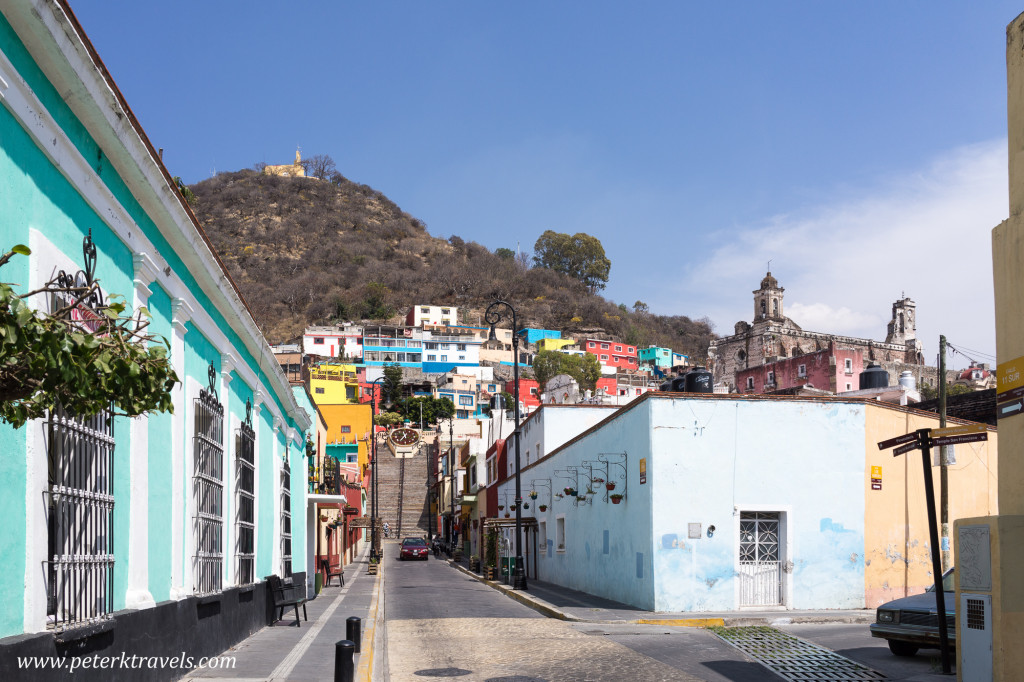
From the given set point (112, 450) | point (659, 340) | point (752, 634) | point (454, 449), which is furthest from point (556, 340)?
point (112, 450)

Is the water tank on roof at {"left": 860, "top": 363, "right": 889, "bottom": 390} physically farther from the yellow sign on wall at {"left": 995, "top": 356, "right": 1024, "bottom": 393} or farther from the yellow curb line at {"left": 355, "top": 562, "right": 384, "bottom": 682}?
the yellow sign on wall at {"left": 995, "top": 356, "right": 1024, "bottom": 393}

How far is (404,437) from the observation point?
82438mm

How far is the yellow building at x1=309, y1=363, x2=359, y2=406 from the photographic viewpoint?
312ft

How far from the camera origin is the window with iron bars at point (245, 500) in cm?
1390

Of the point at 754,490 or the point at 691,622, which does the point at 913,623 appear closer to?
the point at 691,622

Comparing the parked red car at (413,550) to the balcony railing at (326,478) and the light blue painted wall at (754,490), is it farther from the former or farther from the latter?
the light blue painted wall at (754,490)

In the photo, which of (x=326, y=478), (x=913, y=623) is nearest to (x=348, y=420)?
(x=326, y=478)

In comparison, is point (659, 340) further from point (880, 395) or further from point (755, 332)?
point (880, 395)

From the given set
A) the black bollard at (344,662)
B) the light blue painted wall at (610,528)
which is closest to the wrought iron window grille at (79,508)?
the black bollard at (344,662)

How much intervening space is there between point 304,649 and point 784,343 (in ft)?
326

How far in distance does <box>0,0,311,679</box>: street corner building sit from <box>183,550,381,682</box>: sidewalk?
0.43 m

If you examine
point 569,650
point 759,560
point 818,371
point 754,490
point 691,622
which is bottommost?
point 691,622

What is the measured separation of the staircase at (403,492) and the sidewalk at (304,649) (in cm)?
5009

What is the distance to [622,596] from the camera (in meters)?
20.7
